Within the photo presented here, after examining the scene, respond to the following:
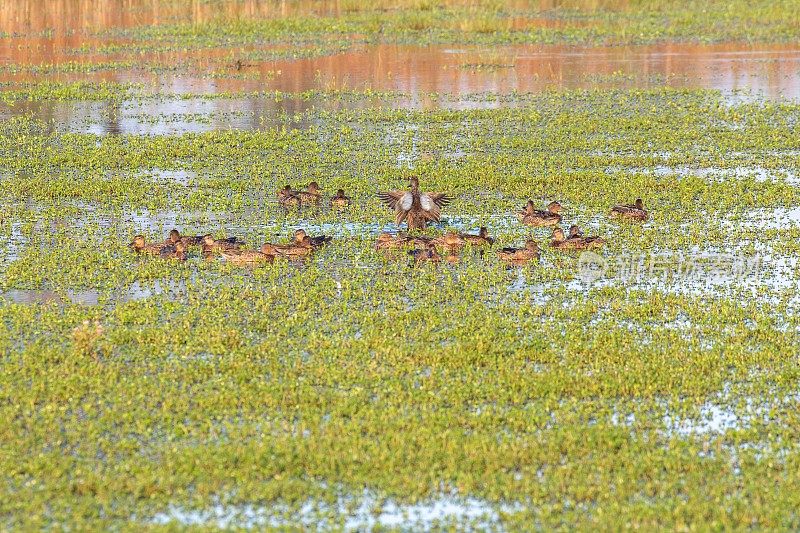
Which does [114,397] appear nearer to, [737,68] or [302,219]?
[302,219]

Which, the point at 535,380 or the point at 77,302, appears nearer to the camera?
the point at 535,380

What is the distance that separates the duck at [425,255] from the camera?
538 inches

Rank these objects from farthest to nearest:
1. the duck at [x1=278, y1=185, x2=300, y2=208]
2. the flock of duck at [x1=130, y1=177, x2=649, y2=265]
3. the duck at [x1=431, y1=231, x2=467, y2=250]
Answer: the duck at [x1=278, y1=185, x2=300, y2=208] < the duck at [x1=431, y1=231, x2=467, y2=250] < the flock of duck at [x1=130, y1=177, x2=649, y2=265]

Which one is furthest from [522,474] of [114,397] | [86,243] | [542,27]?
[542,27]

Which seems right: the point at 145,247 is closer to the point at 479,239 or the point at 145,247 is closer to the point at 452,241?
the point at 452,241

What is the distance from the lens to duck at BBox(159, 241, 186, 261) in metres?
13.6

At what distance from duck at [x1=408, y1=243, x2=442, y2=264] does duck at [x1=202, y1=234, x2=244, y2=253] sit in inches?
75.6

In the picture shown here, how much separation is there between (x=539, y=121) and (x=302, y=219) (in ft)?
26.4

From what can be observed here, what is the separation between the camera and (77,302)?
39.8 ft

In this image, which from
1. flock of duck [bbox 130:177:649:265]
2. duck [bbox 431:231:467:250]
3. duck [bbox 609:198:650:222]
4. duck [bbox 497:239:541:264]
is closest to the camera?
duck [bbox 497:239:541:264]

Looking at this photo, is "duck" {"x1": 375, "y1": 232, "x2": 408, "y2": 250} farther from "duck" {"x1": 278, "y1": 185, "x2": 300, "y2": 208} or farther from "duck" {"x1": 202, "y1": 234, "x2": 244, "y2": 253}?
"duck" {"x1": 278, "y1": 185, "x2": 300, "y2": 208}

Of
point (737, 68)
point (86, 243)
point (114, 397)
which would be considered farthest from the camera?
point (737, 68)

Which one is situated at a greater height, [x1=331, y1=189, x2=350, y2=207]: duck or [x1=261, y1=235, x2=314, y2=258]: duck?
[x1=331, y1=189, x2=350, y2=207]: duck

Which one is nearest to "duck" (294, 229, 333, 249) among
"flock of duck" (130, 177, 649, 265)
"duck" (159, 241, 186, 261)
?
"flock of duck" (130, 177, 649, 265)
